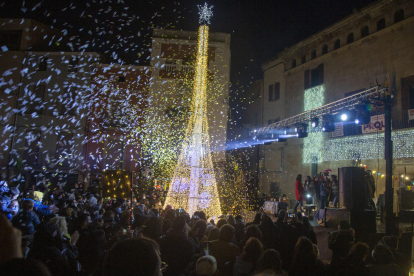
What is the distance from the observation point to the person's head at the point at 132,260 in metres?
1.36

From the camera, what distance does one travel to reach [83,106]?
2442 cm

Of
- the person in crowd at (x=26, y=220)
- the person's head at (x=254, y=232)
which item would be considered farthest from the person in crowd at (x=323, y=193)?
the person in crowd at (x=26, y=220)

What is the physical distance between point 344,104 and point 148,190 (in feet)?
38.8

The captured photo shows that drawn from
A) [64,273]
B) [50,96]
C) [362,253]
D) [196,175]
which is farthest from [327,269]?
[50,96]

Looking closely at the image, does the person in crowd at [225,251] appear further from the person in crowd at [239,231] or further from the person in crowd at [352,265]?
the person in crowd at [239,231]

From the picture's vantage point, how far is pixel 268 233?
17.7 feet

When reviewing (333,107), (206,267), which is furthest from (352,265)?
(333,107)

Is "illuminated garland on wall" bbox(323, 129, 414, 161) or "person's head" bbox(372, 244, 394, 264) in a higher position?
"illuminated garland on wall" bbox(323, 129, 414, 161)

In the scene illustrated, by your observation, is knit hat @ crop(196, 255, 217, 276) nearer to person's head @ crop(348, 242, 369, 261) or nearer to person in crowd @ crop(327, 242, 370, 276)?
person in crowd @ crop(327, 242, 370, 276)

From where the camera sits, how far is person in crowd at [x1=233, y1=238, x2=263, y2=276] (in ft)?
11.4

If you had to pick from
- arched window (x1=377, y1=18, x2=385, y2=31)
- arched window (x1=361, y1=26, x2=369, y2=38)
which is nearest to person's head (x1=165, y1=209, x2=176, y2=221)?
arched window (x1=377, y1=18, x2=385, y2=31)

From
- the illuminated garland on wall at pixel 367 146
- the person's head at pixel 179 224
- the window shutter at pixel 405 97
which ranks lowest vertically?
the person's head at pixel 179 224

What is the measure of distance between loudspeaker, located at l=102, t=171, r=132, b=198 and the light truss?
741 cm

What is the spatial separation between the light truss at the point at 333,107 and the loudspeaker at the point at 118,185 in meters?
7.41
